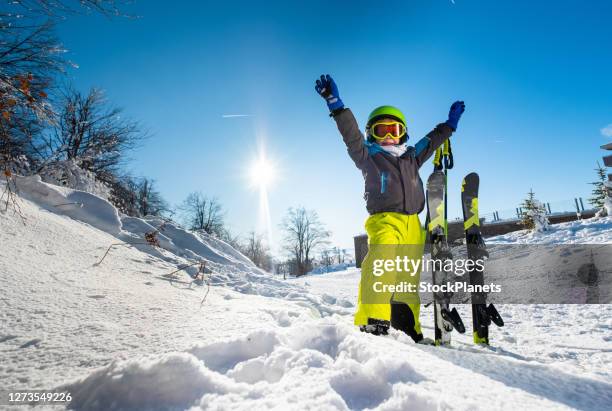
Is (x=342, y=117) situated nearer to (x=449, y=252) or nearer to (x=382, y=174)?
(x=382, y=174)

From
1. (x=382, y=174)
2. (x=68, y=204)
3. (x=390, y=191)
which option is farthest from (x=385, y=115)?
(x=68, y=204)

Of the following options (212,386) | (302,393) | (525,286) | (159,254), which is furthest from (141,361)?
(525,286)

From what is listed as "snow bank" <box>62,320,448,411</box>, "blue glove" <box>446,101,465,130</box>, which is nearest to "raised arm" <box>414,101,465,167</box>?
"blue glove" <box>446,101,465,130</box>

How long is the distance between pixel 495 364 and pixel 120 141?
49.4 ft

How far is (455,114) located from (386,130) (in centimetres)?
95

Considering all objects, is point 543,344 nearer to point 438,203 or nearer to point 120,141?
point 438,203

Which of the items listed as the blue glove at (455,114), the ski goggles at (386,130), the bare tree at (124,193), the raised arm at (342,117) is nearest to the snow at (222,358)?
the raised arm at (342,117)

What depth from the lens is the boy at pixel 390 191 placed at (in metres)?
2.38

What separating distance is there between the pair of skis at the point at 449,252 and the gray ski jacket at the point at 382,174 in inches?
16.0

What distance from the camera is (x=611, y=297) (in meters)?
4.42

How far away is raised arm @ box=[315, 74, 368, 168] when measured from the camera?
8.37 feet

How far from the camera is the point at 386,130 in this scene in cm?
275

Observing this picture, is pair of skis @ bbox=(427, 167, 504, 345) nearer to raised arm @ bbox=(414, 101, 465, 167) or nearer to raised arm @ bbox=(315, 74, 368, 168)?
raised arm @ bbox=(414, 101, 465, 167)

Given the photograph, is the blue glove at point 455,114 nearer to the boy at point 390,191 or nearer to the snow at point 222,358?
the boy at point 390,191
